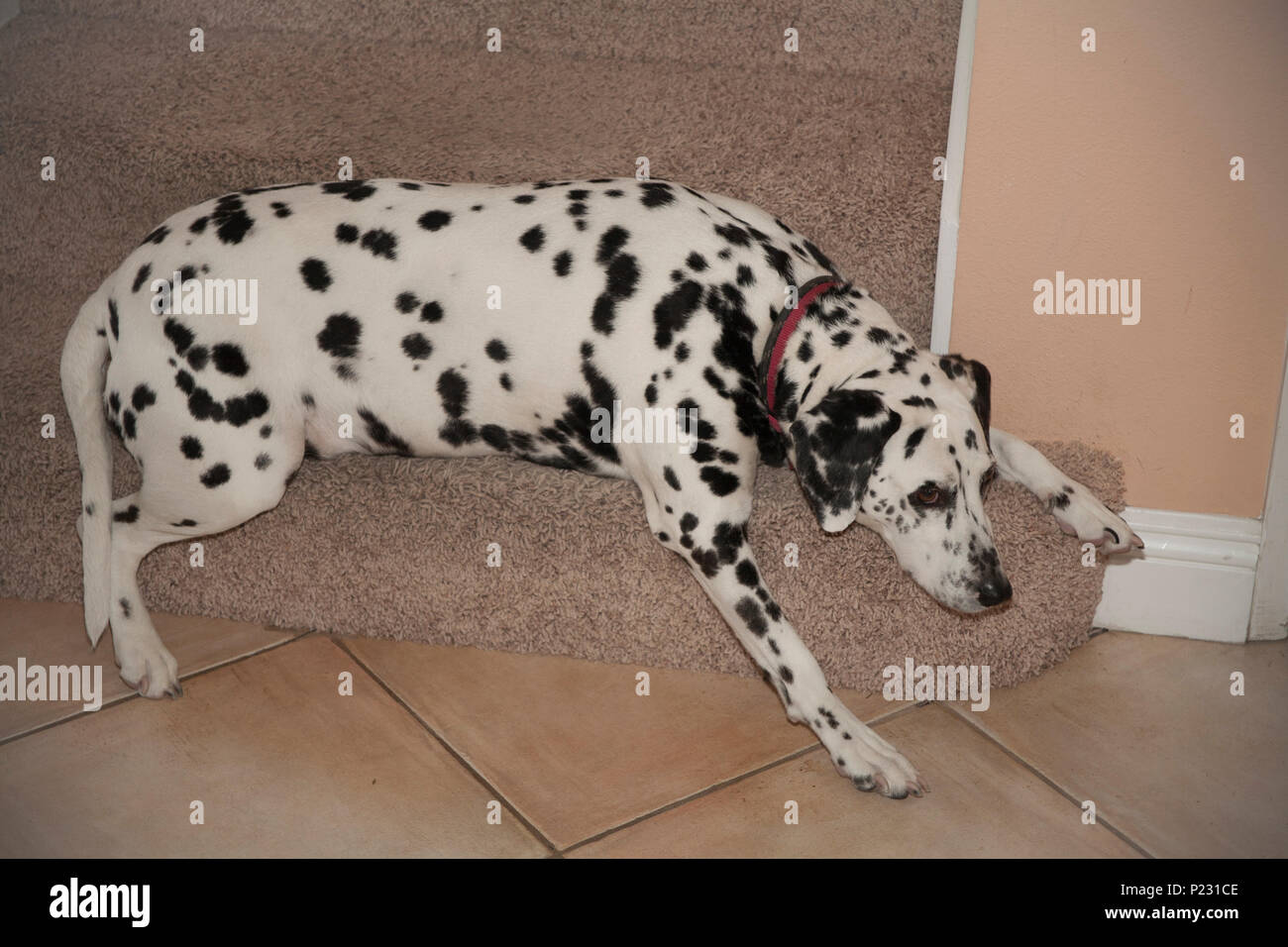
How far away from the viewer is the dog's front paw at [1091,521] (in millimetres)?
2748

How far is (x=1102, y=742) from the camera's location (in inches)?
103

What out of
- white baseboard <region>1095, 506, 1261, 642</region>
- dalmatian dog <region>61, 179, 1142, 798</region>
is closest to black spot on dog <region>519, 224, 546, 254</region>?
dalmatian dog <region>61, 179, 1142, 798</region>

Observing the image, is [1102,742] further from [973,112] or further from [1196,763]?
[973,112]

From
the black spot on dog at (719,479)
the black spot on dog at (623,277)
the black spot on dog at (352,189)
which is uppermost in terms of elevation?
the black spot on dog at (352,189)

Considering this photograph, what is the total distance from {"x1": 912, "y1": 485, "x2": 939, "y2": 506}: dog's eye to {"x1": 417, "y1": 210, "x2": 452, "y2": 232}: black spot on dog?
1.24m

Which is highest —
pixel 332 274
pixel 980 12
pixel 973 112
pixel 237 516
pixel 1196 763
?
pixel 980 12

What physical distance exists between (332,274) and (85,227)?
4.41 feet

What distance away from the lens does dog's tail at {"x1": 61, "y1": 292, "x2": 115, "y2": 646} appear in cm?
268

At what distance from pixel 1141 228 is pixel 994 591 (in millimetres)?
1021

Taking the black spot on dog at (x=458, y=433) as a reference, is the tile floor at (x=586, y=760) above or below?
below

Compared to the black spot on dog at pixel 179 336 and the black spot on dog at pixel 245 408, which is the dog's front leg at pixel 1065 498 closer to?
the black spot on dog at pixel 245 408

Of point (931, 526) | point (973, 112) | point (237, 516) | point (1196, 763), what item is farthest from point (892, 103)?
point (237, 516)

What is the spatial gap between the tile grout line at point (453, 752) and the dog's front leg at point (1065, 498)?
1.49 m

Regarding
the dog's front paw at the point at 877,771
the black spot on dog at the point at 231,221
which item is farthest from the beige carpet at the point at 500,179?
the black spot on dog at the point at 231,221
